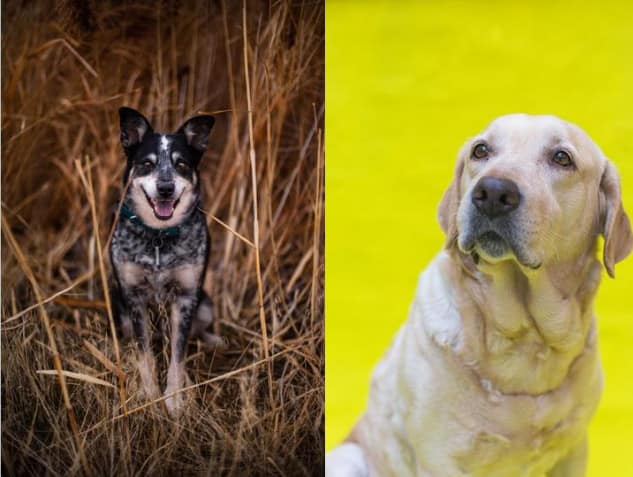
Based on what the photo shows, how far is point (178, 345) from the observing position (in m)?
4.50

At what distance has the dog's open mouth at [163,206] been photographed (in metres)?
4.43

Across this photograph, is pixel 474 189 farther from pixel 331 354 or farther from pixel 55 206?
pixel 55 206

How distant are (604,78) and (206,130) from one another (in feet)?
6.79

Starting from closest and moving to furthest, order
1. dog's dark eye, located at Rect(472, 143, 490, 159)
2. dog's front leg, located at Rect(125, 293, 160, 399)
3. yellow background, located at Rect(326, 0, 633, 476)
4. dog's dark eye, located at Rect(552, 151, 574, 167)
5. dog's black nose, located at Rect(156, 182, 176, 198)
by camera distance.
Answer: dog's dark eye, located at Rect(552, 151, 574, 167)
dog's dark eye, located at Rect(472, 143, 490, 159)
yellow background, located at Rect(326, 0, 633, 476)
dog's black nose, located at Rect(156, 182, 176, 198)
dog's front leg, located at Rect(125, 293, 160, 399)

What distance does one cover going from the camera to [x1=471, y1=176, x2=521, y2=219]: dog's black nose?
320 cm

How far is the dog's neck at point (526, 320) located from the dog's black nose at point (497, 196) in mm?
263

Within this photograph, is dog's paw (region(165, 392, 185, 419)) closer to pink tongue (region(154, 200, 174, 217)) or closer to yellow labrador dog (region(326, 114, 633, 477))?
pink tongue (region(154, 200, 174, 217))

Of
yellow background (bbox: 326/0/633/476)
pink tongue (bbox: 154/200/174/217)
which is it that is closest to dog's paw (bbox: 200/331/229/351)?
yellow background (bbox: 326/0/633/476)

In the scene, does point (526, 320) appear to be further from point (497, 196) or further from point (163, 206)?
point (163, 206)

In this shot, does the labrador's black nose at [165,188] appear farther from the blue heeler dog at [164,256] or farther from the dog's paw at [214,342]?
the dog's paw at [214,342]

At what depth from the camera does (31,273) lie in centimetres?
468

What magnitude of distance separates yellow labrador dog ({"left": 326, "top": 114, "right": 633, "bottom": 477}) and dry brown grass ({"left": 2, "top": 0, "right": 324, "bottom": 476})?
1.01 metres

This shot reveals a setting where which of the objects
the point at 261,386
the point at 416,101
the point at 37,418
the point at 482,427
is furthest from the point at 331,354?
the point at 37,418

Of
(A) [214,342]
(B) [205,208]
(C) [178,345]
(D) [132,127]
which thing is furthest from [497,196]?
(D) [132,127]
